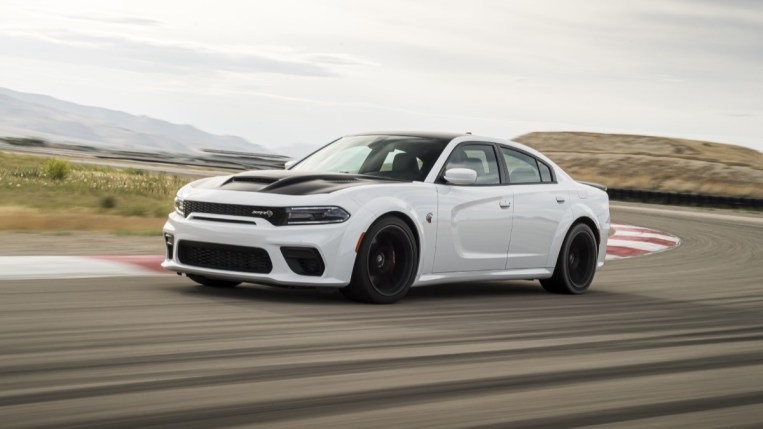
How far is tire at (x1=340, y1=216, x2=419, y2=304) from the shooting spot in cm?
803

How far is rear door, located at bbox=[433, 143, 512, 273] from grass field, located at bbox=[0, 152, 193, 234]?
26.0ft

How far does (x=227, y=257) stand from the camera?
798 centimetres

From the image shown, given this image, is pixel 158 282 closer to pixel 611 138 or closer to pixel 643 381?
pixel 643 381

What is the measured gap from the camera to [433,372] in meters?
5.65

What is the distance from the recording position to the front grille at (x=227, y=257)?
7.86 meters

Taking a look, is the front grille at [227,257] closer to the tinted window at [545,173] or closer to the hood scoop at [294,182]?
the hood scoop at [294,182]

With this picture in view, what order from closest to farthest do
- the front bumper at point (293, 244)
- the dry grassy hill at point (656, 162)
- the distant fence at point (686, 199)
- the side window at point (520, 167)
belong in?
1. the front bumper at point (293, 244)
2. the side window at point (520, 167)
3. the distant fence at point (686, 199)
4. the dry grassy hill at point (656, 162)

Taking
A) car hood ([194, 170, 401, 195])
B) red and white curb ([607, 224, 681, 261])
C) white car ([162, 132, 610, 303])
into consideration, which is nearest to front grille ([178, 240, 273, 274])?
white car ([162, 132, 610, 303])

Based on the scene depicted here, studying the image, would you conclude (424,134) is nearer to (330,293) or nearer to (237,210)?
(330,293)

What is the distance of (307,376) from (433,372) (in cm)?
70

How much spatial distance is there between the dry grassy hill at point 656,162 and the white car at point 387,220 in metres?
50.9

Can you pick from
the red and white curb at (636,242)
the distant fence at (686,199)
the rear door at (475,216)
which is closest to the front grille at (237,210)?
the rear door at (475,216)

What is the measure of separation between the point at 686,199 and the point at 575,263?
1180 inches

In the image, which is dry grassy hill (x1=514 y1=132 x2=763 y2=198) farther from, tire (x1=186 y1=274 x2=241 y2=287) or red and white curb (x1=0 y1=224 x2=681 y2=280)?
tire (x1=186 y1=274 x2=241 y2=287)
